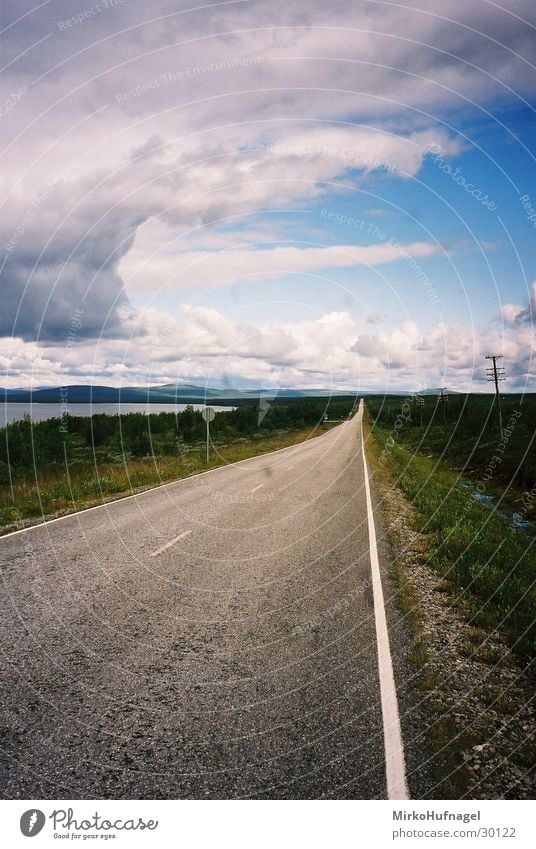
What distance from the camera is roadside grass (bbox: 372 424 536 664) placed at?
6363 millimetres

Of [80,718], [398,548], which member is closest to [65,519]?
[398,548]

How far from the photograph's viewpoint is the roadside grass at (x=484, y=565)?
6.36m

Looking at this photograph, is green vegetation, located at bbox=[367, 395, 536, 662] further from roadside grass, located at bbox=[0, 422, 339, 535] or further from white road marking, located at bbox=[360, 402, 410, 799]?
roadside grass, located at bbox=[0, 422, 339, 535]

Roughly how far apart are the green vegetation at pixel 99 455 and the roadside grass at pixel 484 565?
946 cm

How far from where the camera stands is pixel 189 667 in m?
4.89

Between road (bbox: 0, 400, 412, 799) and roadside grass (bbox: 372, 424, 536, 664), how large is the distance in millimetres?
1432

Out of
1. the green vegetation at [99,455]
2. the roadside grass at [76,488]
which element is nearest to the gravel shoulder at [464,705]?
the roadside grass at [76,488]

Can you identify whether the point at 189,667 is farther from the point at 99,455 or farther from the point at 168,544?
the point at 99,455

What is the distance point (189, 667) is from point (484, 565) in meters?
5.67

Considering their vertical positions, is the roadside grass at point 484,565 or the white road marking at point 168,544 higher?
the white road marking at point 168,544

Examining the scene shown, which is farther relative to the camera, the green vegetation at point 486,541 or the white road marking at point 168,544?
the white road marking at point 168,544

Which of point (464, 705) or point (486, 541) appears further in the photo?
point (486, 541)

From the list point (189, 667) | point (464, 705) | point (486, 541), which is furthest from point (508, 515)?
point (189, 667)

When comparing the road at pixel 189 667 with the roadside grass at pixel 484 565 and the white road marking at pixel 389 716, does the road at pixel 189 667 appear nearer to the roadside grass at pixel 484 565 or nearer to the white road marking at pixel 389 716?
the white road marking at pixel 389 716
